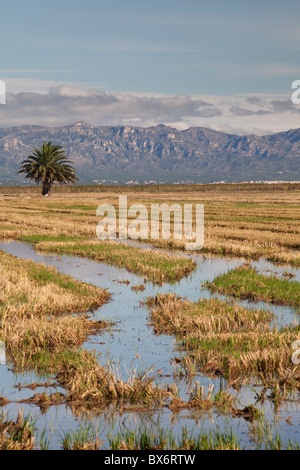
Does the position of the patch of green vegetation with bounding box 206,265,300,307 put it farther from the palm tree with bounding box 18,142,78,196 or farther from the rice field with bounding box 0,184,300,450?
the palm tree with bounding box 18,142,78,196

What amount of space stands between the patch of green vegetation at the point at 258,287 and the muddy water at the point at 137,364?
0.65 meters

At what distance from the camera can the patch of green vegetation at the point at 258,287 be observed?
56.0 feet

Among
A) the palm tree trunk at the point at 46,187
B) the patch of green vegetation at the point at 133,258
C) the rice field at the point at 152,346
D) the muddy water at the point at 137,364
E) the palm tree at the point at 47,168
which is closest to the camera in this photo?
the rice field at the point at 152,346

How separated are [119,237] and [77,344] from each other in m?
24.7

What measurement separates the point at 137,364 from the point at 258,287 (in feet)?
27.8

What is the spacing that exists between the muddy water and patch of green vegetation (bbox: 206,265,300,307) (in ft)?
2.13

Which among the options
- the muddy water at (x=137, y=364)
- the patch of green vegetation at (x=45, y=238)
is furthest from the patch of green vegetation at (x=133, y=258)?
the patch of green vegetation at (x=45, y=238)

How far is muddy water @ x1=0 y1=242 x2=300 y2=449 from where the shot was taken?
8133 mm

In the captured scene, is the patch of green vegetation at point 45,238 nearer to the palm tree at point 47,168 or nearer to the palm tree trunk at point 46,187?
the palm tree at point 47,168

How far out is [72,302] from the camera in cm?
1574

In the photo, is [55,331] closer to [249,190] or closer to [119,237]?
[119,237]

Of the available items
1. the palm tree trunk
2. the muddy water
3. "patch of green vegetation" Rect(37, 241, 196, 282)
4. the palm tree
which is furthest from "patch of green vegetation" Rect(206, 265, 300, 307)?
the palm tree trunk

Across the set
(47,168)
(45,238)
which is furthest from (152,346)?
(47,168)

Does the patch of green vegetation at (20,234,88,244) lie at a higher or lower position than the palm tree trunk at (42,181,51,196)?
lower
